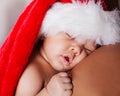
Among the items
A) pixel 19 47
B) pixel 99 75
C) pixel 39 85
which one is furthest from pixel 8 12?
pixel 99 75

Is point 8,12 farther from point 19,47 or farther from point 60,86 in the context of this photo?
point 60,86

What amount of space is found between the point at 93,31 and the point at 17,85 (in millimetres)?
295

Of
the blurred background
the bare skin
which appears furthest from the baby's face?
the blurred background

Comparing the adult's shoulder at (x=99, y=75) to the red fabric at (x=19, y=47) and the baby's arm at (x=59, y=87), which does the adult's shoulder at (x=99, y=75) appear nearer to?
the baby's arm at (x=59, y=87)

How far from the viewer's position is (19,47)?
2.96 ft

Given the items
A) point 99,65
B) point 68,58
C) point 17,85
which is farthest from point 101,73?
point 17,85

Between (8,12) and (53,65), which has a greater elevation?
(8,12)

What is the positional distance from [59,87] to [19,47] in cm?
20

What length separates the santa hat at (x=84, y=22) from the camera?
90cm

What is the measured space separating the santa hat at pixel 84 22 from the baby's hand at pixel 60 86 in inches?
6.6

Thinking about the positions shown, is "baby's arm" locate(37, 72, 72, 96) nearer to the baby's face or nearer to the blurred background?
the baby's face

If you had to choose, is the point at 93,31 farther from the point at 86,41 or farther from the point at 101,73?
the point at 101,73

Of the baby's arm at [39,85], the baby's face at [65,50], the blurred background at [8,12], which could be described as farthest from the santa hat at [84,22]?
the blurred background at [8,12]

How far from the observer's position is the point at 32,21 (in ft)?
3.00
